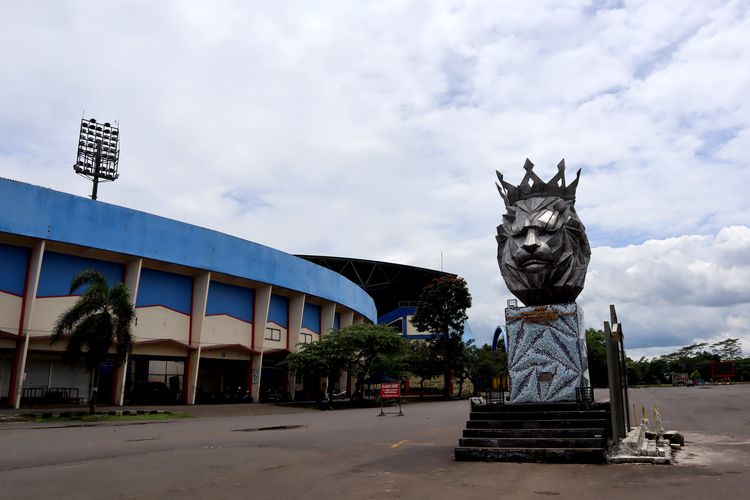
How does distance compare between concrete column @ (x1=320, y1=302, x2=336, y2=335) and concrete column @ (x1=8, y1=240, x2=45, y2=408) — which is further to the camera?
concrete column @ (x1=320, y1=302, x2=336, y2=335)

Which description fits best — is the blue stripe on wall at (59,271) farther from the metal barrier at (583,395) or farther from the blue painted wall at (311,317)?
the metal barrier at (583,395)

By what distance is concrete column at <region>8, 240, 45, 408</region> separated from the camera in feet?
82.3

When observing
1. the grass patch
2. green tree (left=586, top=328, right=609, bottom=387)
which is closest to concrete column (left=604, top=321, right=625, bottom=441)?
the grass patch

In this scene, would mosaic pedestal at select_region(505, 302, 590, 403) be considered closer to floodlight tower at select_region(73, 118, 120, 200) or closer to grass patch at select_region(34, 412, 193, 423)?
grass patch at select_region(34, 412, 193, 423)

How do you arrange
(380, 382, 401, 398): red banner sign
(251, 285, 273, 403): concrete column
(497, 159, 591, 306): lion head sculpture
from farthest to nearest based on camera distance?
(251, 285, 273, 403): concrete column < (380, 382, 401, 398): red banner sign < (497, 159, 591, 306): lion head sculpture

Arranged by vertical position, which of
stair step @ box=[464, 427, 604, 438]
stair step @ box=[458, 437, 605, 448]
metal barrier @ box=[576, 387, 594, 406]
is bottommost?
stair step @ box=[458, 437, 605, 448]

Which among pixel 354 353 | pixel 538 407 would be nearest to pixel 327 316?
pixel 354 353

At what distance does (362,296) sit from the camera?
53344mm

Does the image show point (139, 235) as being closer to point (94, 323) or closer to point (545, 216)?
point (94, 323)

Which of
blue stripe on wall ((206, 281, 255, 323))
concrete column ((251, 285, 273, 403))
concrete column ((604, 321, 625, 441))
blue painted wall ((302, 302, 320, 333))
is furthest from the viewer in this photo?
blue painted wall ((302, 302, 320, 333))

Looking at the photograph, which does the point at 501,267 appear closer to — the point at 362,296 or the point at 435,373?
the point at 435,373

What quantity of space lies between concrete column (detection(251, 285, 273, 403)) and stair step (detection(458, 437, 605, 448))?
96.1ft

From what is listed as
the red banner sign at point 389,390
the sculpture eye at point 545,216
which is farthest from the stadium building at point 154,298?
the sculpture eye at point 545,216

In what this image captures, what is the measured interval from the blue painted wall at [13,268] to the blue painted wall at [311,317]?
20652 millimetres
